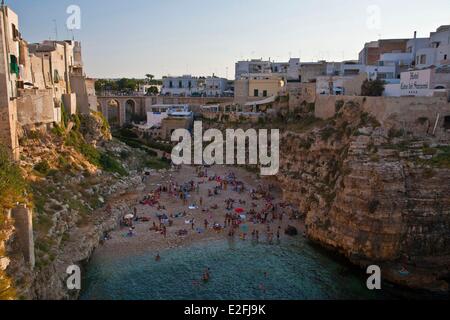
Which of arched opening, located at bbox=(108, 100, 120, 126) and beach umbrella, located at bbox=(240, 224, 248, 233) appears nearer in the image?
beach umbrella, located at bbox=(240, 224, 248, 233)

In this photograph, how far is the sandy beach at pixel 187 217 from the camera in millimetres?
23234

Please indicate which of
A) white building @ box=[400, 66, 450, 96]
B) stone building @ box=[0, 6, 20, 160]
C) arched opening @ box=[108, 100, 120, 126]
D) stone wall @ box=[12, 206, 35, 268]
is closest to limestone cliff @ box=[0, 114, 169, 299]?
stone wall @ box=[12, 206, 35, 268]

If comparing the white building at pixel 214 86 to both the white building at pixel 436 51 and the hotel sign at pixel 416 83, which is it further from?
the hotel sign at pixel 416 83

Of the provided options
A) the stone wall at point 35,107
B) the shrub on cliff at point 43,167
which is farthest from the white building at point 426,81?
the stone wall at point 35,107

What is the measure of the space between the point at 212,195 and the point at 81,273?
1435 cm

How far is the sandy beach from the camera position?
23234 millimetres

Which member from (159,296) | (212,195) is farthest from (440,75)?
(159,296)

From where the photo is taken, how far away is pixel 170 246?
23.1m

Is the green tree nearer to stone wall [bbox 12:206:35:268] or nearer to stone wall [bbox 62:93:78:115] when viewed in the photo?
stone wall [bbox 62:93:78:115]

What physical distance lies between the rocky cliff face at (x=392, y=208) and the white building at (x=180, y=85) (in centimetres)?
4256

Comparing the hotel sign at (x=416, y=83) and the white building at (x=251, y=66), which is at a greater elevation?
the white building at (x=251, y=66)

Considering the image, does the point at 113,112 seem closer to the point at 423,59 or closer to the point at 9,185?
the point at 423,59

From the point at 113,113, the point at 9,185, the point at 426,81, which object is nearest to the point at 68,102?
the point at 9,185

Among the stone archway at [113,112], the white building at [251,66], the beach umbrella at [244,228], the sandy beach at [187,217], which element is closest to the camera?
the sandy beach at [187,217]
